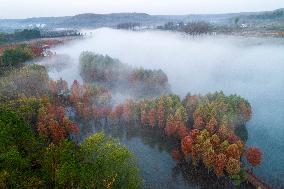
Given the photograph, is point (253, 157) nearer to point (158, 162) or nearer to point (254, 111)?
point (158, 162)

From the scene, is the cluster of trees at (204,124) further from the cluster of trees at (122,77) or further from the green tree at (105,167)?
the cluster of trees at (122,77)

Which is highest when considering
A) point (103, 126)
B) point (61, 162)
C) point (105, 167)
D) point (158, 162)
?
point (61, 162)

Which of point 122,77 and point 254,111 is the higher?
point 122,77

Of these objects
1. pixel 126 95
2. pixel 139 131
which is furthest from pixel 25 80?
pixel 139 131

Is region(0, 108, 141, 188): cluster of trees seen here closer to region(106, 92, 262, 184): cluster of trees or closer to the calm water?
the calm water

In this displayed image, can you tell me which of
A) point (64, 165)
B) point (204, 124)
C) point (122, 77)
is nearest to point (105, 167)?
point (64, 165)

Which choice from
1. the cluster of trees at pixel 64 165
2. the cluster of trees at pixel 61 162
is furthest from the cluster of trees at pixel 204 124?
the cluster of trees at pixel 64 165

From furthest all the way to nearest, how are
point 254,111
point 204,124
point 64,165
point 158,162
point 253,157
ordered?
point 254,111, point 204,124, point 158,162, point 253,157, point 64,165
